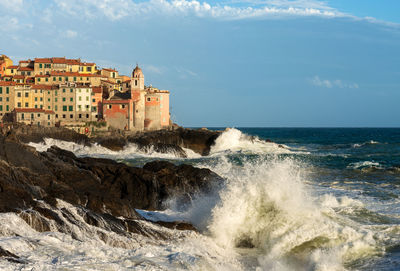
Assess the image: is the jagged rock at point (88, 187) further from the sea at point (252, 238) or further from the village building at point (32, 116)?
the village building at point (32, 116)

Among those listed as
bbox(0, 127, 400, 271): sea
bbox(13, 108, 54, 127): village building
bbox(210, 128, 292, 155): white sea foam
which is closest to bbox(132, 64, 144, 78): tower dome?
bbox(13, 108, 54, 127): village building

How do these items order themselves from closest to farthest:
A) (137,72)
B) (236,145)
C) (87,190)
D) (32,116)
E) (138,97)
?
(87,190) < (236,145) < (137,72) < (32,116) < (138,97)

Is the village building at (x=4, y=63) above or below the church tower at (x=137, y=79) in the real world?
above

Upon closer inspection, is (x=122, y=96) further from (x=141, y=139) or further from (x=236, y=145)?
(x=236, y=145)

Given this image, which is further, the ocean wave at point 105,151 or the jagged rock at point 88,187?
the ocean wave at point 105,151

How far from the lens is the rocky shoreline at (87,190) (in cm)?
1506

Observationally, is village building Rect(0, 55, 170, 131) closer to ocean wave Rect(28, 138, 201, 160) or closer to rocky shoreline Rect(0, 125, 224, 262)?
ocean wave Rect(28, 138, 201, 160)

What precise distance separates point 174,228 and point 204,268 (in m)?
3.14

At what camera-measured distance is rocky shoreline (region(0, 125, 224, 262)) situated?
593 inches

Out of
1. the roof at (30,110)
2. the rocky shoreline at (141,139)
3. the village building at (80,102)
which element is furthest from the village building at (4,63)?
the rocky shoreline at (141,139)

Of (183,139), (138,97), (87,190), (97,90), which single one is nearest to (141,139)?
(183,139)

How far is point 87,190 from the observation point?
65.2ft

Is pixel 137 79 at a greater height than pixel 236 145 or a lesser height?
greater

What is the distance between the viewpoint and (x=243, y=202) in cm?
1808
